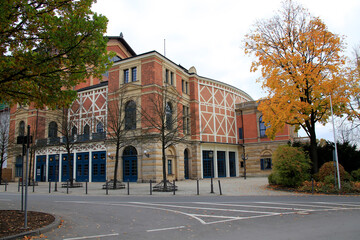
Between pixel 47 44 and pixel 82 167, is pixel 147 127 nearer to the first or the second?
pixel 82 167

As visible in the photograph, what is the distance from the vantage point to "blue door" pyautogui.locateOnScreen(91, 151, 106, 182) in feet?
113

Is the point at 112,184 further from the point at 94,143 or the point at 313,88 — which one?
the point at 313,88

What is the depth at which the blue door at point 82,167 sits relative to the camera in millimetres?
35969

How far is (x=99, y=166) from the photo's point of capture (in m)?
34.8

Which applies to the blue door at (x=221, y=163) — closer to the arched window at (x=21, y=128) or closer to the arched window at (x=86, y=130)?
the arched window at (x=86, y=130)

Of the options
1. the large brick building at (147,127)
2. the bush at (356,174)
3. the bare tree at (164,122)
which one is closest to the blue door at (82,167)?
the large brick building at (147,127)

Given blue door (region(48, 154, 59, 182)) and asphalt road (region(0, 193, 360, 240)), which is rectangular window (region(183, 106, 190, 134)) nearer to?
asphalt road (region(0, 193, 360, 240))

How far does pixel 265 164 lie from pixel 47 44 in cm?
3652

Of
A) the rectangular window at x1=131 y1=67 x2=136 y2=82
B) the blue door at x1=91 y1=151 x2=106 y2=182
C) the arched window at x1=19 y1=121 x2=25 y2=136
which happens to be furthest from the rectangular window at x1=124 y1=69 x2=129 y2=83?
the arched window at x1=19 y1=121 x2=25 y2=136

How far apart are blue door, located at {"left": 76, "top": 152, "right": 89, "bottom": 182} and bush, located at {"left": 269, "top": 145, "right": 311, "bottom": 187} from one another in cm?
2506

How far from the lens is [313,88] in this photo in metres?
19.0

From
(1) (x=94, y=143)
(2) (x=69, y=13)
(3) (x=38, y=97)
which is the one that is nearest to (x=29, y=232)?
(3) (x=38, y=97)

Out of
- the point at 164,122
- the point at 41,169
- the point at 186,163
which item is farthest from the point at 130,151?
the point at 41,169

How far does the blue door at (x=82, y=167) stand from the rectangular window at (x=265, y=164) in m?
24.0
